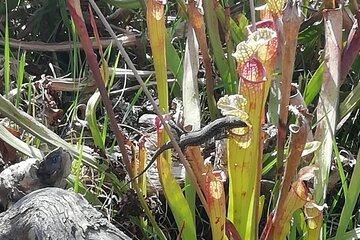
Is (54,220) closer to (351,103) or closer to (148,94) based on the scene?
(148,94)

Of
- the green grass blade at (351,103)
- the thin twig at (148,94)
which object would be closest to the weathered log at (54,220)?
the thin twig at (148,94)

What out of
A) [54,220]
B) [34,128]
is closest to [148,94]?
[54,220]

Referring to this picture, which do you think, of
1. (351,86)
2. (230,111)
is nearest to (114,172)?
(230,111)

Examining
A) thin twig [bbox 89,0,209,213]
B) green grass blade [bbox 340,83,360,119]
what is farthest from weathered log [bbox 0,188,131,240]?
green grass blade [bbox 340,83,360,119]

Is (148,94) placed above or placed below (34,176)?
above

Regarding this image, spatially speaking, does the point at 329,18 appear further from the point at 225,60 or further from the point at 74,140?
the point at 74,140

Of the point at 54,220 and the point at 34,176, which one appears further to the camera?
the point at 34,176

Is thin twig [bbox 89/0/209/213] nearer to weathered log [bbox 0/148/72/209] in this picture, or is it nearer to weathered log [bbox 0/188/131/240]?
weathered log [bbox 0/188/131/240]

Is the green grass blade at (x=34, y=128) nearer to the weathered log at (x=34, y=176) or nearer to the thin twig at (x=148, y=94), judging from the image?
the weathered log at (x=34, y=176)
